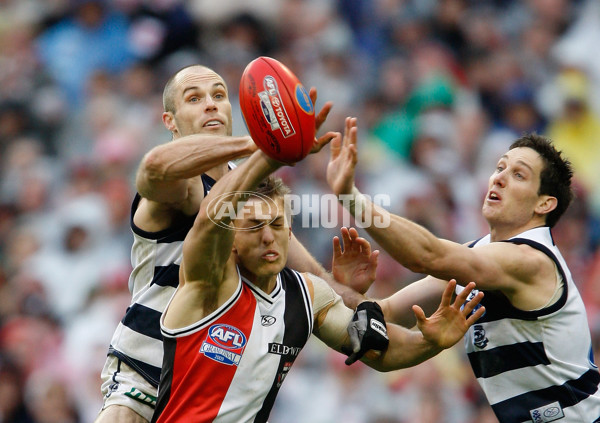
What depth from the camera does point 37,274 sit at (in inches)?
439

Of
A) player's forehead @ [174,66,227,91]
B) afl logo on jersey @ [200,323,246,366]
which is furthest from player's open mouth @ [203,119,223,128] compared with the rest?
afl logo on jersey @ [200,323,246,366]

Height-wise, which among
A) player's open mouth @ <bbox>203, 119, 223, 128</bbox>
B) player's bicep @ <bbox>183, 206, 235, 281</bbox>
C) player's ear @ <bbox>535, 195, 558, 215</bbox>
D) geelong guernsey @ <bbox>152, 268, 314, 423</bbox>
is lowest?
geelong guernsey @ <bbox>152, 268, 314, 423</bbox>

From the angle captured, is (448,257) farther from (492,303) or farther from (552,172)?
(552,172)

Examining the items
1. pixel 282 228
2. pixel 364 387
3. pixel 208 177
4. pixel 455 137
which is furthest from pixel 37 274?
pixel 282 228

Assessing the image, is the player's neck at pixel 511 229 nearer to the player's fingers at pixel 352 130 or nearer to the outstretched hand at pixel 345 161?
the outstretched hand at pixel 345 161

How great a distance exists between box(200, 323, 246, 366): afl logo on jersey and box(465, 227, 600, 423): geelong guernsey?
1.65 meters

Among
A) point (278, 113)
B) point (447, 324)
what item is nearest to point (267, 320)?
point (447, 324)

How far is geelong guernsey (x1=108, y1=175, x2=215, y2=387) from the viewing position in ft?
18.8

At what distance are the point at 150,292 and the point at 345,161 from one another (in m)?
1.43

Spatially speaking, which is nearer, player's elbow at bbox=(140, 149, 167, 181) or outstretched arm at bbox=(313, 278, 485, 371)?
player's elbow at bbox=(140, 149, 167, 181)

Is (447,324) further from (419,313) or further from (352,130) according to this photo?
(352,130)

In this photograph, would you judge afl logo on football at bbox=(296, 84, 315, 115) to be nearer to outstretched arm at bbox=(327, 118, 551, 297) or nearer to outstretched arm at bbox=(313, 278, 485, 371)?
outstretched arm at bbox=(327, 118, 551, 297)

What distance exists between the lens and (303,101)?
15.8ft

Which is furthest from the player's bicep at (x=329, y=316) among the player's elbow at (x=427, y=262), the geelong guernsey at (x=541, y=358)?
the geelong guernsey at (x=541, y=358)
